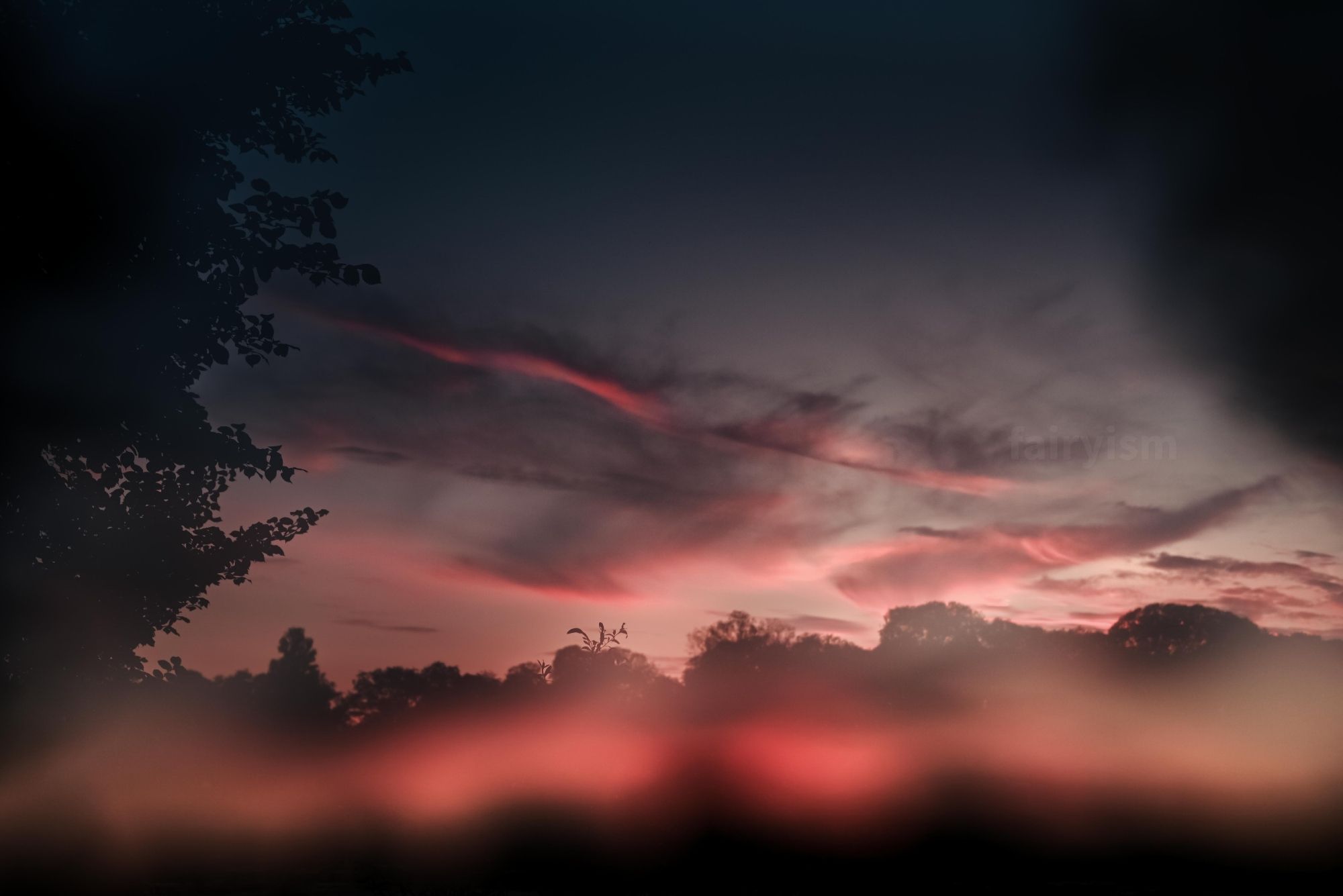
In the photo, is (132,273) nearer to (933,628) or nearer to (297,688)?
(933,628)

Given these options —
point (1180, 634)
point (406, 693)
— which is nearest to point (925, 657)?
point (1180, 634)

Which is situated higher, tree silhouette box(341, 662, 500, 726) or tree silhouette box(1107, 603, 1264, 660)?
tree silhouette box(1107, 603, 1264, 660)

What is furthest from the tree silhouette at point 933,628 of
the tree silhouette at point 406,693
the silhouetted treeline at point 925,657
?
the tree silhouette at point 406,693

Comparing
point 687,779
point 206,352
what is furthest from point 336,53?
point 687,779

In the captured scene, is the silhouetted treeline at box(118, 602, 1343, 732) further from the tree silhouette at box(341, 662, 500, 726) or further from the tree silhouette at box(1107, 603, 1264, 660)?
the tree silhouette at box(341, 662, 500, 726)

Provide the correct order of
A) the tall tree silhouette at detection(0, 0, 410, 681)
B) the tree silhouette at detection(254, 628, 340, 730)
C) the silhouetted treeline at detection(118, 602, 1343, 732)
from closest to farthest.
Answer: the tall tree silhouette at detection(0, 0, 410, 681) < the silhouetted treeline at detection(118, 602, 1343, 732) < the tree silhouette at detection(254, 628, 340, 730)

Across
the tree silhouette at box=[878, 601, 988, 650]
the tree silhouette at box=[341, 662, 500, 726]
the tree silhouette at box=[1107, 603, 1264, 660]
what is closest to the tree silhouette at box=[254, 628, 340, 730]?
the tree silhouette at box=[341, 662, 500, 726]

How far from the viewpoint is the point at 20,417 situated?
30.9 ft

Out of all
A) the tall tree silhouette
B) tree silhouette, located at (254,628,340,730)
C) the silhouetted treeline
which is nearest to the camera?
the tall tree silhouette

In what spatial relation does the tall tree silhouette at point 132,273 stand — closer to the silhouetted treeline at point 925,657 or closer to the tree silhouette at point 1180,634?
the silhouetted treeline at point 925,657

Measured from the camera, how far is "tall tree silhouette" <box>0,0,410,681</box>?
30.5 feet

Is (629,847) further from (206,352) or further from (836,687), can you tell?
(836,687)

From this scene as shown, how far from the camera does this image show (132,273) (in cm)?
1029

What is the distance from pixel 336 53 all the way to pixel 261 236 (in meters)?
2.72
